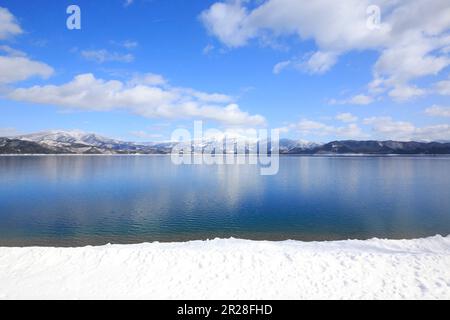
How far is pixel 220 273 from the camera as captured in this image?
13.1 metres

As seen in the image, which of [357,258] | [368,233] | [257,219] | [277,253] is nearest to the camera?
[357,258]

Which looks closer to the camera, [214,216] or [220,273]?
[220,273]

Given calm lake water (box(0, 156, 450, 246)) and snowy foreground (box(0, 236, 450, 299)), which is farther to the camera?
calm lake water (box(0, 156, 450, 246))

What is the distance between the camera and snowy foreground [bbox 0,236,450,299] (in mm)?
11359

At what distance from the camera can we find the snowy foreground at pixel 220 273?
11359 millimetres

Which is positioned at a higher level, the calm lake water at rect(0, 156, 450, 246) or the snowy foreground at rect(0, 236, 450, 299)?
the snowy foreground at rect(0, 236, 450, 299)

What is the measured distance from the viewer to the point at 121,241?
23.5 meters

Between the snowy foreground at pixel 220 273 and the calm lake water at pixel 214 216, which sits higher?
the snowy foreground at pixel 220 273

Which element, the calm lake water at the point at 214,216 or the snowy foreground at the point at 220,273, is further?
the calm lake water at the point at 214,216

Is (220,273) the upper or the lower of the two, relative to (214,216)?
upper

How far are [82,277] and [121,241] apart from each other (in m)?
10.8

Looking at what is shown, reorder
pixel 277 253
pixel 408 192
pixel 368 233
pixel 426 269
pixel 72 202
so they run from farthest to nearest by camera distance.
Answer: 1. pixel 408 192
2. pixel 72 202
3. pixel 368 233
4. pixel 277 253
5. pixel 426 269

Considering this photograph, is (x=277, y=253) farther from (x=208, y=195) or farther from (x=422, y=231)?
(x=208, y=195)
